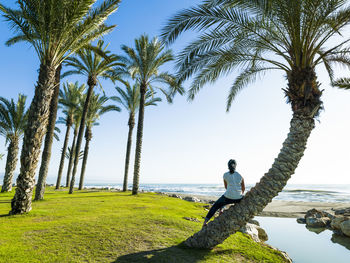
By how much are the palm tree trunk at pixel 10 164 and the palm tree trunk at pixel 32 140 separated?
11.5m

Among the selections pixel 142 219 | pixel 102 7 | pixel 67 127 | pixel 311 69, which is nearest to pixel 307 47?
pixel 311 69

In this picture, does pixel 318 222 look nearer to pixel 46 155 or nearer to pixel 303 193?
pixel 46 155

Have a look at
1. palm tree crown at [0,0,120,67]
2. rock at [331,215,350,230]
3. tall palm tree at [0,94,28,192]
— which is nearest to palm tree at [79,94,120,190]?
tall palm tree at [0,94,28,192]

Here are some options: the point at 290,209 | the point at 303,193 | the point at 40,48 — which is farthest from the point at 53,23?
the point at 303,193

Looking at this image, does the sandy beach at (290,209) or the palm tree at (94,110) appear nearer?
the sandy beach at (290,209)

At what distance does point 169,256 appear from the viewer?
4156 mm

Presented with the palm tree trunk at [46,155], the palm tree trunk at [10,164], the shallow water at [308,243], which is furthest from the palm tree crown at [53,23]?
the palm tree trunk at [10,164]

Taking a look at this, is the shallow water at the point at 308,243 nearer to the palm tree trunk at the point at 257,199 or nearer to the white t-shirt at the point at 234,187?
the palm tree trunk at the point at 257,199

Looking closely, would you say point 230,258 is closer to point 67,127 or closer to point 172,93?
point 172,93

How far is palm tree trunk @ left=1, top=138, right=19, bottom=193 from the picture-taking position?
15.8 metres

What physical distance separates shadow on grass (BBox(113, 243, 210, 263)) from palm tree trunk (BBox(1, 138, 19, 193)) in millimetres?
16665

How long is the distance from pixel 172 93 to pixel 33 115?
5.11m

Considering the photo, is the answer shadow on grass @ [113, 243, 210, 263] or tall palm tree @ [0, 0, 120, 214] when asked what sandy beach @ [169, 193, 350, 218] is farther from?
tall palm tree @ [0, 0, 120, 214]

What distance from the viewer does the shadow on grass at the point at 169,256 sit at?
→ 3.94 metres
